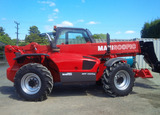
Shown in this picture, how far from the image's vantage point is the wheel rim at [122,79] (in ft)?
17.0

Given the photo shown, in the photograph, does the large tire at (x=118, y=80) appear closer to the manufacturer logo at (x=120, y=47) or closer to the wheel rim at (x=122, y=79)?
the wheel rim at (x=122, y=79)

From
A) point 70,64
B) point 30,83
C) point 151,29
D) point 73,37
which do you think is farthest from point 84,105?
point 151,29

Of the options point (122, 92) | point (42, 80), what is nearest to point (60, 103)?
point (42, 80)

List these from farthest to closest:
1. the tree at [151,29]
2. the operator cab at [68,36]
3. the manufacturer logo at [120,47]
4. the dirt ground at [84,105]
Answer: the tree at [151,29] → the manufacturer logo at [120,47] → the operator cab at [68,36] → the dirt ground at [84,105]

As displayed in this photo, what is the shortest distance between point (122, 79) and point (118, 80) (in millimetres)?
153

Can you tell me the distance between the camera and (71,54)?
209 inches

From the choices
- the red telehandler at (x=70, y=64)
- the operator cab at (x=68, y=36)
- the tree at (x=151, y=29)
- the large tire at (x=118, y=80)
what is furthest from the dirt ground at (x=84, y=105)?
→ the tree at (x=151, y=29)

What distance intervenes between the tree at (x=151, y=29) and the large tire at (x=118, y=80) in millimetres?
23640

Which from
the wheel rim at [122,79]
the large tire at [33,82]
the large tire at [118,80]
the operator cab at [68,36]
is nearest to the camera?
the large tire at [33,82]

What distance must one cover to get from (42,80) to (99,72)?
1997 millimetres

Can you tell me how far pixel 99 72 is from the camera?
5438 mm

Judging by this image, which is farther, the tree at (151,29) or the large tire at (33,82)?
the tree at (151,29)

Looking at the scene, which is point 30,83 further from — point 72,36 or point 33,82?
point 72,36

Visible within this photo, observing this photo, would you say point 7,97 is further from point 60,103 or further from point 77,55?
point 77,55
